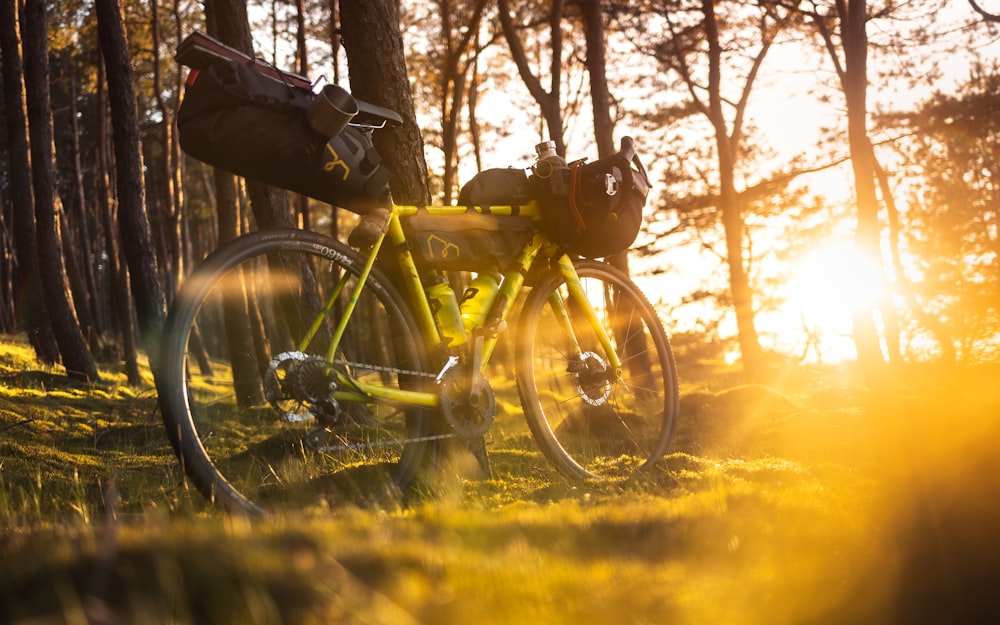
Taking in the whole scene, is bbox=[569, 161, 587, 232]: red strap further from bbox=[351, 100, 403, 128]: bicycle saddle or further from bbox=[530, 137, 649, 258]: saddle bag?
bbox=[351, 100, 403, 128]: bicycle saddle

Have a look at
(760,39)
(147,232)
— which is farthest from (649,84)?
(147,232)

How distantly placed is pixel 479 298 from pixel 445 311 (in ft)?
0.98

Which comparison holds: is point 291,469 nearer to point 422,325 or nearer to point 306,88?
point 422,325

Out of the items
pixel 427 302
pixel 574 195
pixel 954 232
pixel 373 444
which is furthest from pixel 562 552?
pixel 954 232

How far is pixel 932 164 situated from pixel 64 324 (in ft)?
65.6

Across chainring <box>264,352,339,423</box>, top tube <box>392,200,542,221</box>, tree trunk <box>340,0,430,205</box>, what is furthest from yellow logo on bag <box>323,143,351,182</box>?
tree trunk <box>340,0,430,205</box>

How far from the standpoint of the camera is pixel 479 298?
4008mm

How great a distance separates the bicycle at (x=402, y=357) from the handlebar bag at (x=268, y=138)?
0.66 feet

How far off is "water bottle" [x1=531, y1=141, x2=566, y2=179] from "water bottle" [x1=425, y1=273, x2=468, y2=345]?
2.70 ft

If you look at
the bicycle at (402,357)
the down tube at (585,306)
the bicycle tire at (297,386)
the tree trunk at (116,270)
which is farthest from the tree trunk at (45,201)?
the down tube at (585,306)

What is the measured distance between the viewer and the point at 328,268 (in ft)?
11.8

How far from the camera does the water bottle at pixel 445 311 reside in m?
3.74

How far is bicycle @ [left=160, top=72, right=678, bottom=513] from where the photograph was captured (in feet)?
9.82

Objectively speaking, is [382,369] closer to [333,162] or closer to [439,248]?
[439,248]
